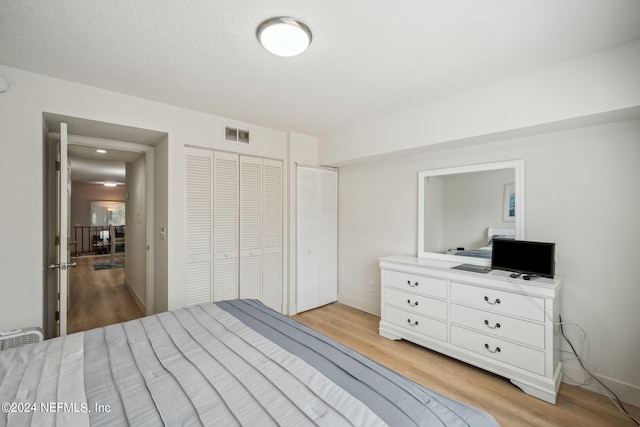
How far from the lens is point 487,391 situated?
2.12 meters

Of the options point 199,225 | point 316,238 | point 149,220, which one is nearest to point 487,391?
point 316,238

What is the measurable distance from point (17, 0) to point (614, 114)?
12.2ft

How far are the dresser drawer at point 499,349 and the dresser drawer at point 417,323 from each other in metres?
0.11

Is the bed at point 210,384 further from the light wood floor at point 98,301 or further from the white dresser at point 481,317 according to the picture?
the light wood floor at point 98,301

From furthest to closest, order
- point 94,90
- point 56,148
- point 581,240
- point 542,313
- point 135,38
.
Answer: point 56,148 < point 94,90 < point 581,240 < point 542,313 < point 135,38

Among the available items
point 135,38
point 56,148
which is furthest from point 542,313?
point 56,148

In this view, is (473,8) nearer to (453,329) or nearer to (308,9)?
→ (308,9)

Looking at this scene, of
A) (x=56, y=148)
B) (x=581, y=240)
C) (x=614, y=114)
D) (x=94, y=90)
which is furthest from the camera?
(x=56, y=148)

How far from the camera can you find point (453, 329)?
99.3 inches

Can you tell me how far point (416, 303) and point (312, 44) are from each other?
2.52 m

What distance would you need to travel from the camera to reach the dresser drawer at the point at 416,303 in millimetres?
2617

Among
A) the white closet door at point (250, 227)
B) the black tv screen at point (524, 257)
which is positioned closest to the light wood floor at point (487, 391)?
the black tv screen at point (524, 257)

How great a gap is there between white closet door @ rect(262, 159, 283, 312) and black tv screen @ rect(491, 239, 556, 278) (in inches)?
98.0

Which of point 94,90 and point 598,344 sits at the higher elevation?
point 94,90
